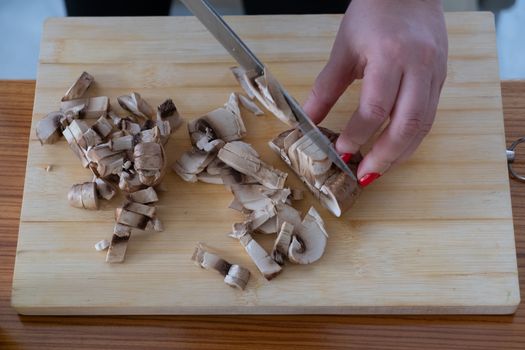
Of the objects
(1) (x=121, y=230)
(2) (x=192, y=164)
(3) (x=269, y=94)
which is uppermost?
(3) (x=269, y=94)

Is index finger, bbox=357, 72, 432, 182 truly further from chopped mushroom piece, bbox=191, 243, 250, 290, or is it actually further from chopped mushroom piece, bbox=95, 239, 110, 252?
chopped mushroom piece, bbox=95, 239, 110, 252

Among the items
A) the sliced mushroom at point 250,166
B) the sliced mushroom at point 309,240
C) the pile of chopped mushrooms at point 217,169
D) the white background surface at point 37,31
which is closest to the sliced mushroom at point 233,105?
the pile of chopped mushrooms at point 217,169

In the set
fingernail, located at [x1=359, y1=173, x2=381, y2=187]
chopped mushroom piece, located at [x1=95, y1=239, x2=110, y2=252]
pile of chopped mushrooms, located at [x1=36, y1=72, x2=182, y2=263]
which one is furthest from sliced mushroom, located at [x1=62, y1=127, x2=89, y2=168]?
fingernail, located at [x1=359, y1=173, x2=381, y2=187]

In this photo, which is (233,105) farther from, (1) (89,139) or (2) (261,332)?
(2) (261,332)

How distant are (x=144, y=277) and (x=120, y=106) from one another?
479mm

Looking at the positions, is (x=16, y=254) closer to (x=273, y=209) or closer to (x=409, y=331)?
(x=273, y=209)

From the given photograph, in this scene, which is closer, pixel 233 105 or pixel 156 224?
pixel 156 224

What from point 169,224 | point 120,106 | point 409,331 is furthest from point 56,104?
point 409,331

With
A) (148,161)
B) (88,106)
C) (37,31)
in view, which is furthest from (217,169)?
(37,31)

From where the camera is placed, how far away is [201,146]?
5.91 ft

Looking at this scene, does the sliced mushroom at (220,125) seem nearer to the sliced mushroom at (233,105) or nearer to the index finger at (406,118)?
the sliced mushroom at (233,105)

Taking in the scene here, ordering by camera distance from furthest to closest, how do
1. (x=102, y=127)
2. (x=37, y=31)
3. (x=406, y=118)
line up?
(x=37, y=31) < (x=102, y=127) < (x=406, y=118)

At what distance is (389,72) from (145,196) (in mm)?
641

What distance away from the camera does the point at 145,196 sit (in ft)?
5.73
